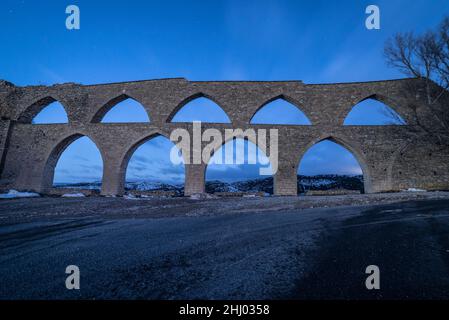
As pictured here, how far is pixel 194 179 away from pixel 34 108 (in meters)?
13.3

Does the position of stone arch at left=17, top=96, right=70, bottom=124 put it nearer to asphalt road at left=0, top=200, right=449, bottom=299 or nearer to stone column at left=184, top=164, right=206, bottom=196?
Answer: stone column at left=184, top=164, right=206, bottom=196

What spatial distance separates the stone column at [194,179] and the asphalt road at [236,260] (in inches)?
365

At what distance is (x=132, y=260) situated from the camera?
2059 millimetres

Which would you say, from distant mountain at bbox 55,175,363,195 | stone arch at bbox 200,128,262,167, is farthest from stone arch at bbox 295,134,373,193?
distant mountain at bbox 55,175,363,195

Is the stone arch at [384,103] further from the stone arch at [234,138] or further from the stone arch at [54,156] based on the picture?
the stone arch at [54,156]

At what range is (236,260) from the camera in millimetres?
1995

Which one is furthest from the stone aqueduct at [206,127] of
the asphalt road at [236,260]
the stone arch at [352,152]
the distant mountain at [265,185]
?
the asphalt road at [236,260]

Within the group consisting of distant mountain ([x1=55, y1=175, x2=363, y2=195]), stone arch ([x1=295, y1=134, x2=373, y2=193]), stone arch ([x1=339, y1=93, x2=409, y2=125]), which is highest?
stone arch ([x1=339, y1=93, x2=409, y2=125])

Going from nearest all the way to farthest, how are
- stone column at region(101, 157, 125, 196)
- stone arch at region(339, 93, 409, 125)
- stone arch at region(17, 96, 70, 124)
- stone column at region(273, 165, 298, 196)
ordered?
stone column at region(273, 165, 298, 196), stone column at region(101, 157, 125, 196), stone arch at region(339, 93, 409, 125), stone arch at region(17, 96, 70, 124)

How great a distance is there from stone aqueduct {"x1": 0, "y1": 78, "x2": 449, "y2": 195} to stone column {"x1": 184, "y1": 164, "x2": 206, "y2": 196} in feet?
0.19

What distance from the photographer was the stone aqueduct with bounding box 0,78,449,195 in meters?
12.5

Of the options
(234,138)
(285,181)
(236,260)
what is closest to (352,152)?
(285,181)
